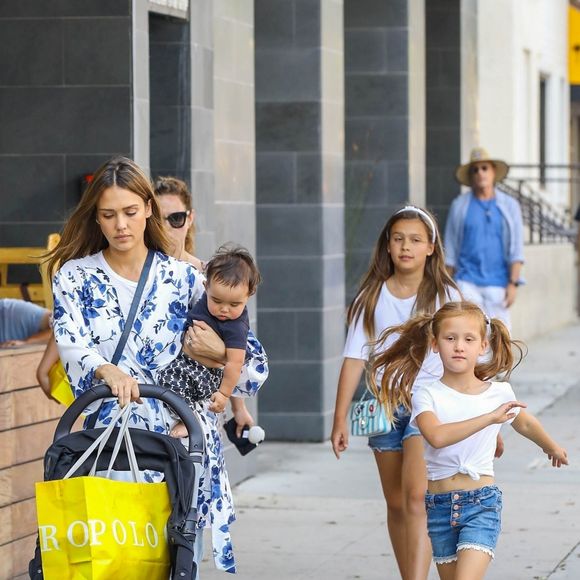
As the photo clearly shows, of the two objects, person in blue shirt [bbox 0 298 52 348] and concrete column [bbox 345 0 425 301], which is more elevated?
concrete column [bbox 345 0 425 301]

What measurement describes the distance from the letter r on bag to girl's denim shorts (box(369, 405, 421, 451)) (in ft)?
7.17

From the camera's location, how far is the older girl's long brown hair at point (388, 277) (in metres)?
6.41

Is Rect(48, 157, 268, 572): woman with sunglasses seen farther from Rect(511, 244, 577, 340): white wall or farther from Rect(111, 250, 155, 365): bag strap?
Rect(511, 244, 577, 340): white wall

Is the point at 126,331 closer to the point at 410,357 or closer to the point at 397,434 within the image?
the point at 410,357

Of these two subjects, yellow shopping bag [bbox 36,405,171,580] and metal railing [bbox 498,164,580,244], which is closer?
yellow shopping bag [bbox 36,405,171,580]

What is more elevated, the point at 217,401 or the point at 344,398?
the point at 217,401

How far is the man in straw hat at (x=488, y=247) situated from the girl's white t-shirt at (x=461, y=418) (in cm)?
656

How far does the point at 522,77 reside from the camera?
25281mm

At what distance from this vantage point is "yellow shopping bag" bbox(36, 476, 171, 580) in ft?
14.4

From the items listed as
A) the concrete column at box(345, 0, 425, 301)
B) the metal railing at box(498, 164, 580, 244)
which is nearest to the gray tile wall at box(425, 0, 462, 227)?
the concrete column at box(345, 0, 425, 301)

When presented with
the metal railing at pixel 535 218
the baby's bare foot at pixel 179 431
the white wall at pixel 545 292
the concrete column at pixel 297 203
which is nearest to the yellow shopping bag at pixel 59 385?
the baby's bare foot at pixel 179 431

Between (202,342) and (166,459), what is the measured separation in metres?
0.48

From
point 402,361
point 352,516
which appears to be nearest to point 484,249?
point 352,516

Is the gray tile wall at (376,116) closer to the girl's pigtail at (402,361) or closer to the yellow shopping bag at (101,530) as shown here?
the girl's pigtail at (402,361)
